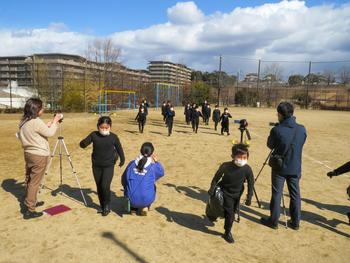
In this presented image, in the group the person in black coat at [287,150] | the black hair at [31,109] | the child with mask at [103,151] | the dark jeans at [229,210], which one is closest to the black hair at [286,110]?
the person in black coat at [287,150]

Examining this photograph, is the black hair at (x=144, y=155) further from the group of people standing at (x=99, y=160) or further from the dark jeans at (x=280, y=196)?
the dark jeans at (x=280, y=196)

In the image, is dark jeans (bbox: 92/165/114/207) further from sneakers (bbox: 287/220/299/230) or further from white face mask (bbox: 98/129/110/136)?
sneakers (bbox: 287/220/299/230)

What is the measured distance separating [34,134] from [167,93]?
96.2 ft

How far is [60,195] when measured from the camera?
18.7 ft

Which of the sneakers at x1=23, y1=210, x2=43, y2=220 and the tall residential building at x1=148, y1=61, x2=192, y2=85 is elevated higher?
the tall residential building at x1=148, y1=61, x2=192, y2=85

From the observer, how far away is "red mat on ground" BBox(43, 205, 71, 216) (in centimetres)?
489

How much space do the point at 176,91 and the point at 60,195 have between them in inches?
1180

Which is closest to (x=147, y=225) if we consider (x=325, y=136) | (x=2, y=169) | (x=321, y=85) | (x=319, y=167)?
(x=2, y=169)

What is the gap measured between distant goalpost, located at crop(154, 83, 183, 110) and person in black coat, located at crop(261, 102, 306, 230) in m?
26.4

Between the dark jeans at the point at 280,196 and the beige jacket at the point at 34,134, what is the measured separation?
3.33 metres

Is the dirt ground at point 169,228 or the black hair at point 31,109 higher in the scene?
the black hair at point 31,109

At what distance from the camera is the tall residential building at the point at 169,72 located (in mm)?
55319

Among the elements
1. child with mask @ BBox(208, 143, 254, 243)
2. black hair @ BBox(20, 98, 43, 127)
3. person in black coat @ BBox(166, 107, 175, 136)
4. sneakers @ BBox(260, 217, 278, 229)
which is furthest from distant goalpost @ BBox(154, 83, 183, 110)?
child with mask @ BBox(208, 143, 254, 243)

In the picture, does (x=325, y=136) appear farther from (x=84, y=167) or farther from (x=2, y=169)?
(x=2, y=169)
